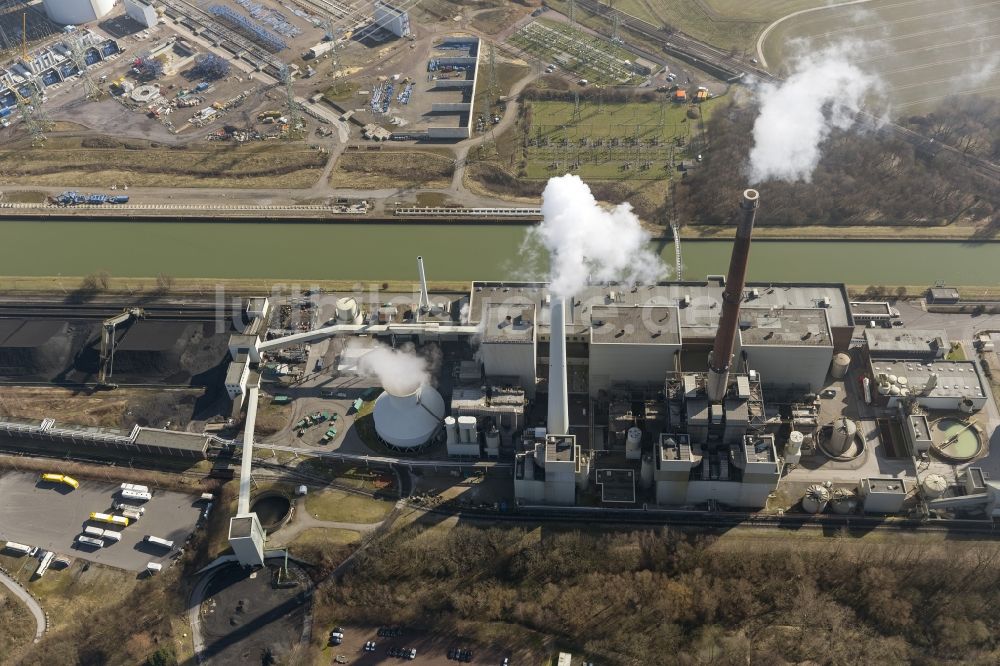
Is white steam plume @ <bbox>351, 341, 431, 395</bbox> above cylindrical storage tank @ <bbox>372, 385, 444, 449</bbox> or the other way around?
above

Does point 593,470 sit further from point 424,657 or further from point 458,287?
point 458,287

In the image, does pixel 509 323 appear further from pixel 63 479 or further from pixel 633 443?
pixel 63 479

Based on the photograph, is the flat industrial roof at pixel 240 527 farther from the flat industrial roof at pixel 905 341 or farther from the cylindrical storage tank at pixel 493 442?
the flat industrial roof at pixel 905 341

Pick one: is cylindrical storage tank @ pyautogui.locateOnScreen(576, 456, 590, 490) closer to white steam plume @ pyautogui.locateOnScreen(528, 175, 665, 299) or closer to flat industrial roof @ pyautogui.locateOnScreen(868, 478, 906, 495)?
white steam plume @ pyautogui.locateOnScreen(528, 175, 665, 299)

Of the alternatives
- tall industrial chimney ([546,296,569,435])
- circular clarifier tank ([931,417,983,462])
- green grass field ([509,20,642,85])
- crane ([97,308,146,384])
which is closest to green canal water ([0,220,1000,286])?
crane ([97,308,146,384])

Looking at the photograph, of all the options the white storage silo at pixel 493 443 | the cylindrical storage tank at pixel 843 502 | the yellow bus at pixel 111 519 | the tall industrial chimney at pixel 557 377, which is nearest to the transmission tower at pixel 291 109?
Result: the yellow bus at pixel 111 519

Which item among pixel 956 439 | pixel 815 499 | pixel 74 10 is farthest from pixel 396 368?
pixel 74 10
